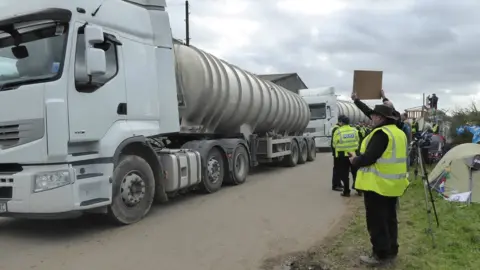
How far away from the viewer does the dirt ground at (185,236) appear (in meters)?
4.93

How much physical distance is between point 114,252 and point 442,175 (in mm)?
6293

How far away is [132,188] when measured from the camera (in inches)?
259

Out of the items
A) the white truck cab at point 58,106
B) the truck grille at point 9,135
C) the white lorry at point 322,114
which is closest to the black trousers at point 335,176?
the white truck cab at point 58,106

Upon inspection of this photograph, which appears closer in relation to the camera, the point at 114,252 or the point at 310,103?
the point at 114,252

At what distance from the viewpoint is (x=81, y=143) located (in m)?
5.80

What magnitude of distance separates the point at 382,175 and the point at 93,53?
374 cm

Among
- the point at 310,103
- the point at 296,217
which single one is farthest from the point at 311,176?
the point at 310,103

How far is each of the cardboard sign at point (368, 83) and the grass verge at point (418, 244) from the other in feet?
6.01

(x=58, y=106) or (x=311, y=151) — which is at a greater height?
(x=58, y=106)

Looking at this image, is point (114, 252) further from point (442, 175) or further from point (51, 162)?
point (442, 175)

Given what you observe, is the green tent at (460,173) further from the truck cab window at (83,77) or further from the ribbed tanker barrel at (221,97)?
the truck cab window at (83,77)

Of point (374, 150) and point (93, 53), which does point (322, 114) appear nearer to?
point (93, 53)

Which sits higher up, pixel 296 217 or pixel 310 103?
pixel 310 103

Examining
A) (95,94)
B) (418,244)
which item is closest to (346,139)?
(418,244)
